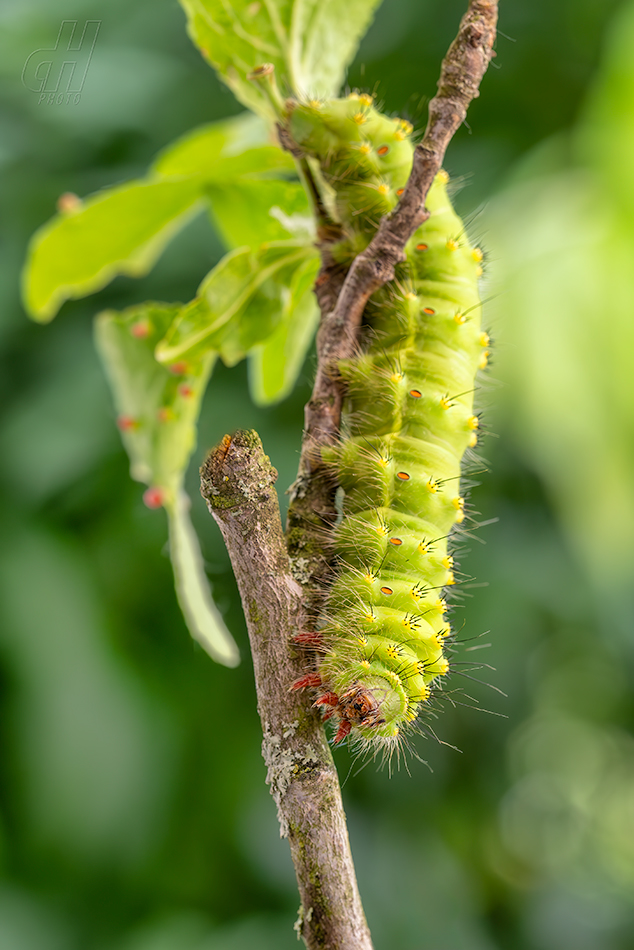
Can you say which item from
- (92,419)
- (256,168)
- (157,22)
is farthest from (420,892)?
(157,22)

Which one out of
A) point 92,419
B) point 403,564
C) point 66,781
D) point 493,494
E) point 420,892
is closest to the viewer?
point 403,564

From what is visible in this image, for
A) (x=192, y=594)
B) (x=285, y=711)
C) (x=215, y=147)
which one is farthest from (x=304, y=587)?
(x=215, y=147)

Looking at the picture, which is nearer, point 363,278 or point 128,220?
point 363,278

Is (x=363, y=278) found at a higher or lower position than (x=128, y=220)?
lower

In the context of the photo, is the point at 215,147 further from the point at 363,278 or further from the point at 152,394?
the point at 363,278

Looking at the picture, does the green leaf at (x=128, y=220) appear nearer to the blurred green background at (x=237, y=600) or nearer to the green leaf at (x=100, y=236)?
the green leaf at (x=100, y=236)

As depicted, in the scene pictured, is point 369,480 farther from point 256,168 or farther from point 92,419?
point 92,419

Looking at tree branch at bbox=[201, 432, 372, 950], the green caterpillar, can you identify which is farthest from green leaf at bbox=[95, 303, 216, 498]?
tree branch at bbox=[201, 432, 372, 950]
